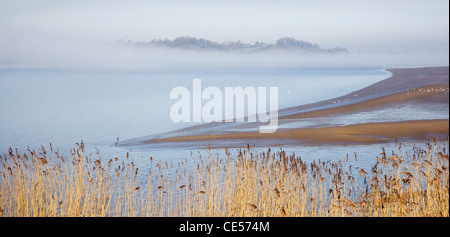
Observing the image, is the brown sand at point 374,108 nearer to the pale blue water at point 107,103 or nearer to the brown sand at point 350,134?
the brown sand at point 350,134

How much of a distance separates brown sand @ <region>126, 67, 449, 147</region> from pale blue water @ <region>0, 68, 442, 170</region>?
0.93ft

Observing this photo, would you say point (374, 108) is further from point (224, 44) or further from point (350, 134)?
point (224, 44)

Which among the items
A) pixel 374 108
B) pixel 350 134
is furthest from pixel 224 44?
pixel 374 108

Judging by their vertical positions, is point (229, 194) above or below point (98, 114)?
below

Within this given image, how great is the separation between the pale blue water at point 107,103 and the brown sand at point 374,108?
0.93 ft

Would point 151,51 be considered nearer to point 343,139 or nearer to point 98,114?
point 98,114

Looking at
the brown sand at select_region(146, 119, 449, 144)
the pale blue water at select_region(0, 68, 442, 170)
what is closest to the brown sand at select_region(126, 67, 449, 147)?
the brown sand at select_region(146, 119, 449, 144)

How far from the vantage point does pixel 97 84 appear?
6.88 m

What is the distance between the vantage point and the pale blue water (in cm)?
559

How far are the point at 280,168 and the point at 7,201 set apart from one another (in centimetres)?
230
